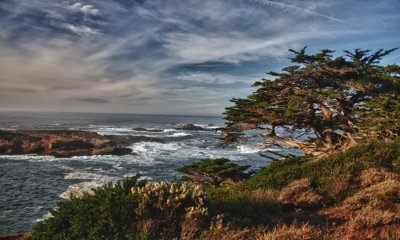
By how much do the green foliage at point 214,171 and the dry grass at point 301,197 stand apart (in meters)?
6.32

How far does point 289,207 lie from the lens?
7.61 m

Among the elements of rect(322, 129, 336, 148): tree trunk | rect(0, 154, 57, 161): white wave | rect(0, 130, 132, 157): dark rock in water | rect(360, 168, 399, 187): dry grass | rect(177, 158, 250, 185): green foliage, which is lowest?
rect(0, 154, 57, 161): white wave

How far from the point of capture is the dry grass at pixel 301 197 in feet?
25.0

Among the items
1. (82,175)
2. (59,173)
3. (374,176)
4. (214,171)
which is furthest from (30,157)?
(374,176)

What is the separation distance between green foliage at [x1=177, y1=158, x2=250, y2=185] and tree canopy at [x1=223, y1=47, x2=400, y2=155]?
1.43 meters

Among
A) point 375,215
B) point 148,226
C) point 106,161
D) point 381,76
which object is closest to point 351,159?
point 381,76

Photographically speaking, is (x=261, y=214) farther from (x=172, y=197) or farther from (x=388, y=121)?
(x=388, y=121)

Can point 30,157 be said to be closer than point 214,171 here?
No

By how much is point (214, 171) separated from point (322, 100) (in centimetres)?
607

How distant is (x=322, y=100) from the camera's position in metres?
13.5

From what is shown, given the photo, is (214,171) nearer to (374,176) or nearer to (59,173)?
(374,176)

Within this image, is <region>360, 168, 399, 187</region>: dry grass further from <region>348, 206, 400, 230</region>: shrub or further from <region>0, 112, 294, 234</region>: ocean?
<region>0, 112, 294, 234</region>: ocean

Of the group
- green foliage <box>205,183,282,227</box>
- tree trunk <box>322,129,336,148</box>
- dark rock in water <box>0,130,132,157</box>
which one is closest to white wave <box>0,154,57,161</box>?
dark rock in water <box>0,130,132,157</box>

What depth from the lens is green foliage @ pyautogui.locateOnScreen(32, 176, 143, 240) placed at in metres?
4.61
